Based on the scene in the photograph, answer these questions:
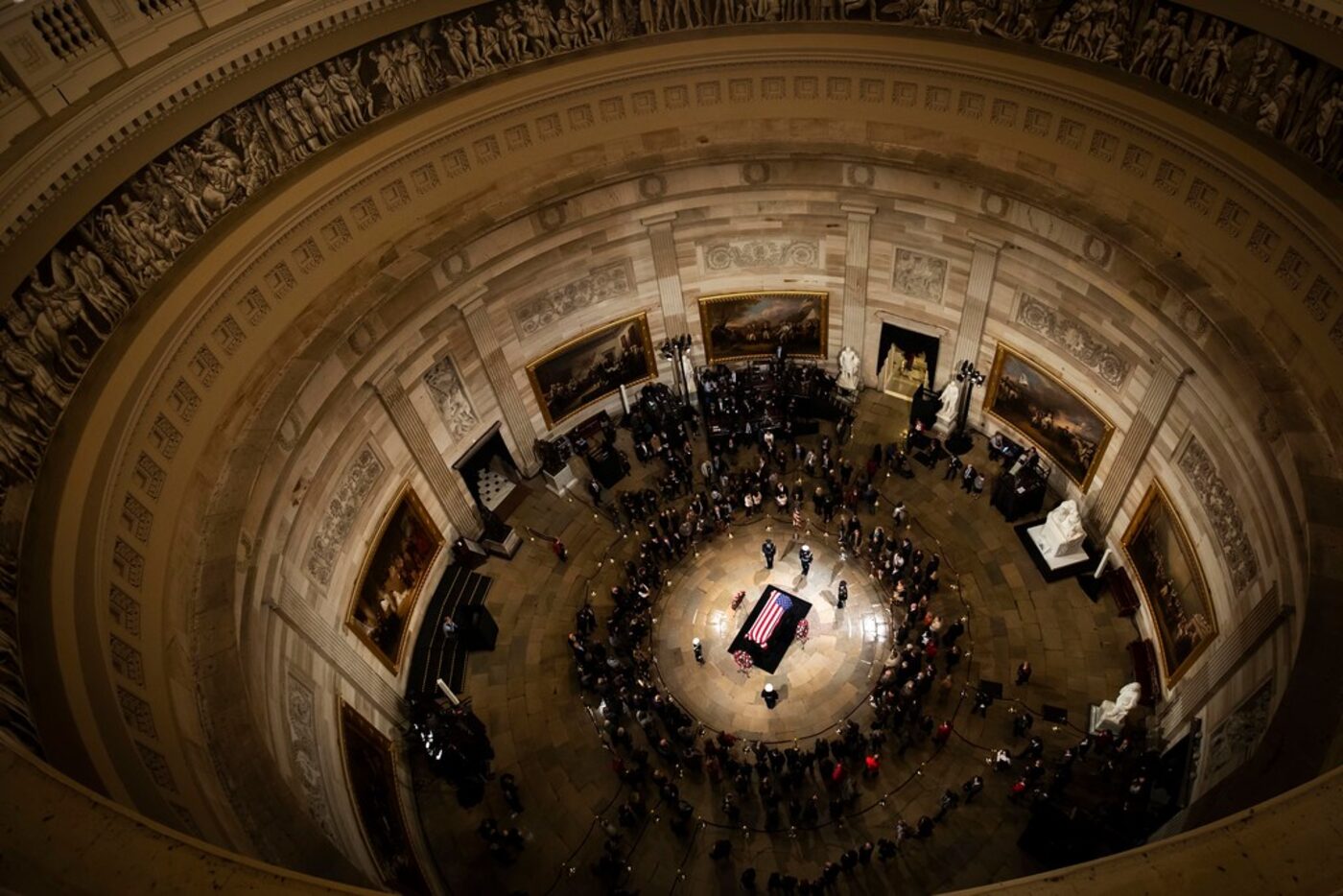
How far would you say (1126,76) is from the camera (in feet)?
52.5

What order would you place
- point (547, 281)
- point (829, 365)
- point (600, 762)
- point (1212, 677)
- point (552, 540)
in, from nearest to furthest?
point (1212, 677), point (600, 762), point (547, 281), point (552, 540), point (829, 365)

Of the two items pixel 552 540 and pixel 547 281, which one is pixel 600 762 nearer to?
pixel 552 540

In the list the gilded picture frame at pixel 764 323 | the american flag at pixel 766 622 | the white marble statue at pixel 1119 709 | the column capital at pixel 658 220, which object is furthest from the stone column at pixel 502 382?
the white marble statue at pixel 1119 709

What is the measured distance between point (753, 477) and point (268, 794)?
1413 centimetres

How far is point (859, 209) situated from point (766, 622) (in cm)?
1053

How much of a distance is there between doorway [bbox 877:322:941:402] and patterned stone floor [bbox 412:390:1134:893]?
250cm

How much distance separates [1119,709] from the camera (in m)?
16.8

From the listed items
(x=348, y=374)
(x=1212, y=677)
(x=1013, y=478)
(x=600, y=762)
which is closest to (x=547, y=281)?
(x=348, y=374)

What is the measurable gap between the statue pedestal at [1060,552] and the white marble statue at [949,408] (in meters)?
→ 4.15

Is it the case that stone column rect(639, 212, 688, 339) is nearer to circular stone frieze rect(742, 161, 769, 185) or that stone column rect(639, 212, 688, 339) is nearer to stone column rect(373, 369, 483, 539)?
circular stone frieze rect(742, 161, 769, 185)

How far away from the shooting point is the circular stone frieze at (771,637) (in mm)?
18266

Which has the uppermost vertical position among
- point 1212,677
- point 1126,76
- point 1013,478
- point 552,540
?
point 1126,76

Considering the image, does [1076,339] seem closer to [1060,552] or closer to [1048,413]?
[1048,413]

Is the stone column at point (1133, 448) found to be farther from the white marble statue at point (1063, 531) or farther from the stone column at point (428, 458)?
the stone column at point (428, 458)
